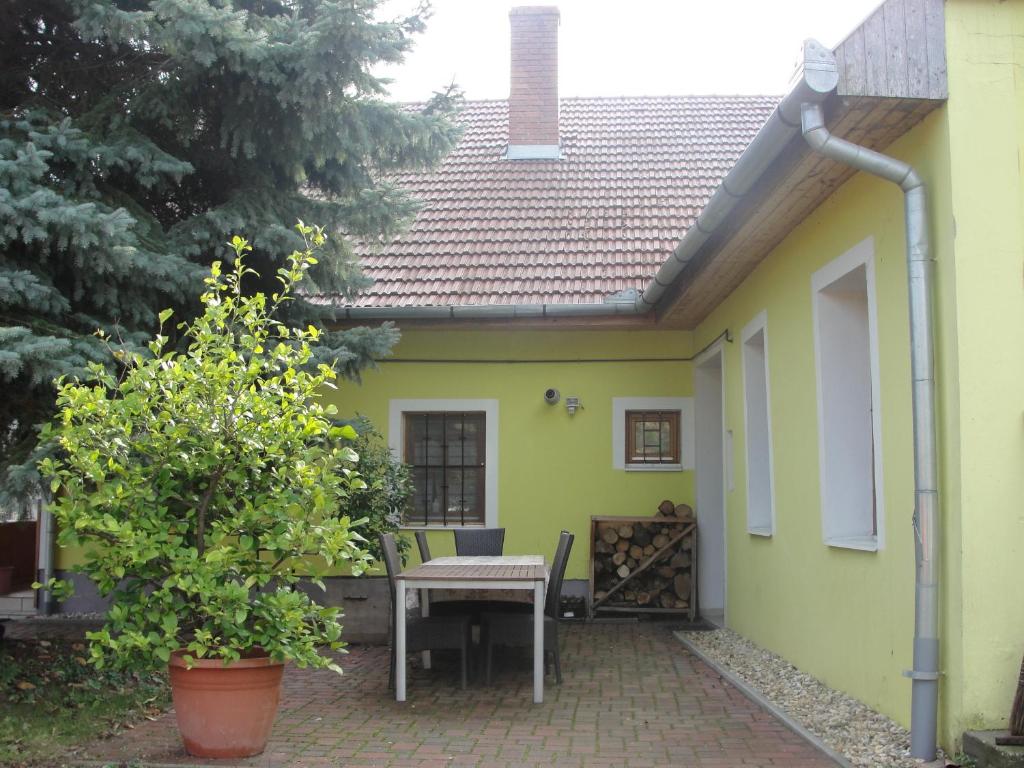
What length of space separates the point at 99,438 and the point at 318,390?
5578 millimetres

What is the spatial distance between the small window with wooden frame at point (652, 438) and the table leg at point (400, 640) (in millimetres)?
4888

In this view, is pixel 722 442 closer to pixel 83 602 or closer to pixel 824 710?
pixel 824 710

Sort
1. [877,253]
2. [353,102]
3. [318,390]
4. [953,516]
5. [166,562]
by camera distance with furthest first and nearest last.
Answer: [318,390]
[353,102]
[877,253]
[166,562]
[953,516]

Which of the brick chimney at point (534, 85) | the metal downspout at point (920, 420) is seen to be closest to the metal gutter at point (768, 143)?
the metal downspout at point (920, 420)

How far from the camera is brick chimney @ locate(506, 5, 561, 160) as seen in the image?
1376cm

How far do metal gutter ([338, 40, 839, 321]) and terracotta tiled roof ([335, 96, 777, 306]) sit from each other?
0.54ft

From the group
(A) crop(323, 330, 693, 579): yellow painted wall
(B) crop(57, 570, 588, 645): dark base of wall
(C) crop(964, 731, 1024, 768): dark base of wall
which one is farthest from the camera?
(A) crop(323, 330, 693, 579): yellow painted wall

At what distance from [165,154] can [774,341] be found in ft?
15.0

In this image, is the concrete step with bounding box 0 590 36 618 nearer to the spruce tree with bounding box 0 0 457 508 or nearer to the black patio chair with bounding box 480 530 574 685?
the spruce tree with bounding box 0 0 457 508

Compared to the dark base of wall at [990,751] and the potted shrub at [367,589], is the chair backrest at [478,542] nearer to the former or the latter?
the potted shrub at [367,589]

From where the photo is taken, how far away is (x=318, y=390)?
10.7 m

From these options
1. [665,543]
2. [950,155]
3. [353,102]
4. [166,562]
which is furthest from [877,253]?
[665,543]

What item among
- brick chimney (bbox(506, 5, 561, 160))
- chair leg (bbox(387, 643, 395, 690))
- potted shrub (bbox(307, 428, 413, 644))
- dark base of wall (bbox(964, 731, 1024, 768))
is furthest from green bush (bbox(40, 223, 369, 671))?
brick chimney (bbox(506, 5, 561, 160))

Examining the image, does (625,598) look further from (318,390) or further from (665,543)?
(318,390)
